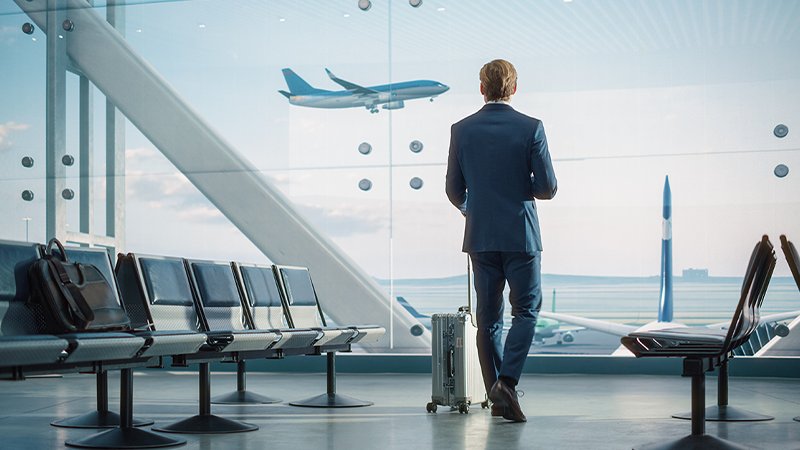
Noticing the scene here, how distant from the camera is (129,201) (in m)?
10.5

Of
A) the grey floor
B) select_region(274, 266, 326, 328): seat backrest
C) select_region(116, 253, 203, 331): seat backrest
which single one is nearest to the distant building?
the grey floor

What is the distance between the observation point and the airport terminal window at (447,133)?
9414 millimetres

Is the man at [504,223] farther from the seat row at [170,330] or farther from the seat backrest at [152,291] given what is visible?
the seat backrest at [152,291]

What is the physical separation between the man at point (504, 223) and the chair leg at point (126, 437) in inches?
66.6

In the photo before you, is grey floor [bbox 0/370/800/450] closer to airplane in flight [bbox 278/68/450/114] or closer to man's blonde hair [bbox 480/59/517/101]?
man's blonde hair [bbox 480/59/517/101]

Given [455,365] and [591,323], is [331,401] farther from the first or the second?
[591,323]

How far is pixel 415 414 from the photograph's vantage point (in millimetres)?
6016

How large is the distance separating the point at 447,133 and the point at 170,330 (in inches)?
209

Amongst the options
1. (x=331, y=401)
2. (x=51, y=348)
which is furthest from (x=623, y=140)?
(x=51, y=348)

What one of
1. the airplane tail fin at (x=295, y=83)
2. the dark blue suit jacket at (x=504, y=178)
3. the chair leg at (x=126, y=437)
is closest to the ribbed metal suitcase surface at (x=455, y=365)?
the dark blue suit jacket at (x=504, y=178)

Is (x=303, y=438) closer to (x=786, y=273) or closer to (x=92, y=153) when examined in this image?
(x=786, y=273)

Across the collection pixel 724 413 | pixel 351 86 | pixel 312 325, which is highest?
pixel 351 86

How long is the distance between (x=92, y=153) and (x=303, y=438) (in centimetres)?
659

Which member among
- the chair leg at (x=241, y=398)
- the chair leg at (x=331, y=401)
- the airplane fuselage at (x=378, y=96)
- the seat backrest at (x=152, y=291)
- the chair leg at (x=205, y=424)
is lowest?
the chair leg at (x=241, y=398)
